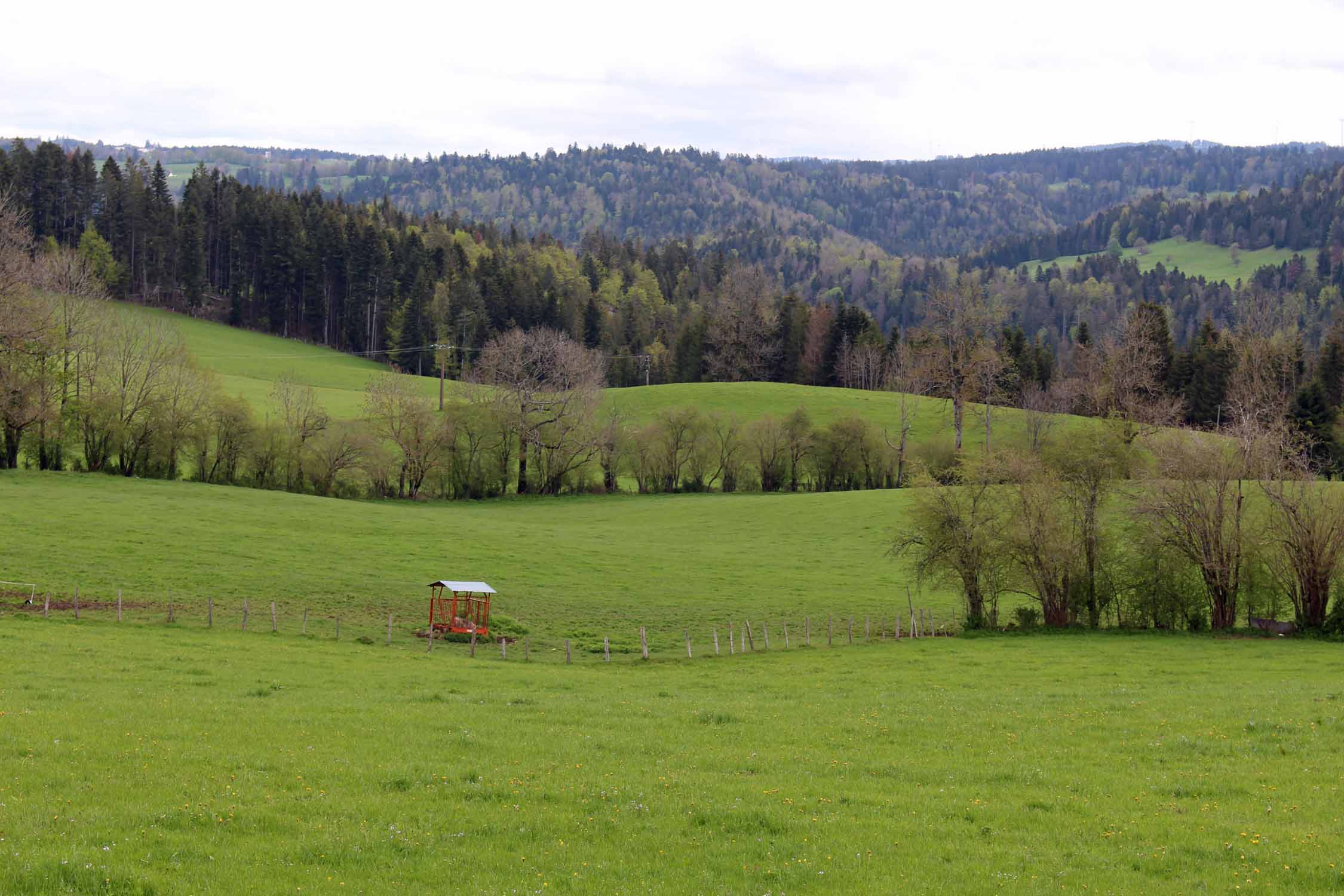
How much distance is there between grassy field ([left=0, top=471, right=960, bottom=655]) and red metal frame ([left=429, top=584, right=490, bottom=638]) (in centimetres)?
101

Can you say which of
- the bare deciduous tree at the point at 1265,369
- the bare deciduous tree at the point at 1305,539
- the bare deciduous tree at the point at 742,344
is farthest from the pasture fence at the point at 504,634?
the bare deciduous tree at the point at 742,344

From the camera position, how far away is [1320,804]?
1462cm

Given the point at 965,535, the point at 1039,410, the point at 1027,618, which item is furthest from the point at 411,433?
the point at 1039,410

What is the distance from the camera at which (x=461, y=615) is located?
41719 mm

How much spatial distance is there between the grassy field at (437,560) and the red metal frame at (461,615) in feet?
3.32

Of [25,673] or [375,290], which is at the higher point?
[375,290]

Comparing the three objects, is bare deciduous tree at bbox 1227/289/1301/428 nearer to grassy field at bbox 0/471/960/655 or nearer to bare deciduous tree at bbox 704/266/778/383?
grassy field at bbox 0/471/960/655

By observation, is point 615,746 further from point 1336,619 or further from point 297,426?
point 297,426

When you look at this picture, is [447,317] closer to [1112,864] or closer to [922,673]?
[922,673]

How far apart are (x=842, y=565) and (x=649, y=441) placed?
3676cm

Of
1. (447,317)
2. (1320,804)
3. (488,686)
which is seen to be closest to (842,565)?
(488,686)

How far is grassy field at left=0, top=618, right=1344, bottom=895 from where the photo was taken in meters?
11.8

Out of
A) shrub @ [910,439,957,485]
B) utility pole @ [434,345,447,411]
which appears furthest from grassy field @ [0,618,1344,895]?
utility pole @ [434,345,447,411]

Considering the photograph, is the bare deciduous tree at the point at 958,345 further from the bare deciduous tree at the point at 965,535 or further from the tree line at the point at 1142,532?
the bare deciduous tree at the point at 965,535
